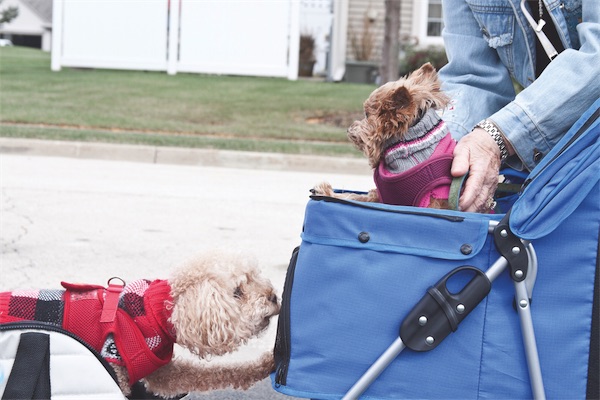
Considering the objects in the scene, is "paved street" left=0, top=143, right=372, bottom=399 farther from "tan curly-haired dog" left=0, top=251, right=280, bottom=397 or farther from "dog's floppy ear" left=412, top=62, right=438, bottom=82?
"dog's floppy ear" left=412, top=62, right=438, bottom=82

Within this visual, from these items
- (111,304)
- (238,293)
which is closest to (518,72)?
(238,293)

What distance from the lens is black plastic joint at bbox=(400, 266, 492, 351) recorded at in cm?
218

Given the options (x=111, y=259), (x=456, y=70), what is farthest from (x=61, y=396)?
(x=111, y=259)

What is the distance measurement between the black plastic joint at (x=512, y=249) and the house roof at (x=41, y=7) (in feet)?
228

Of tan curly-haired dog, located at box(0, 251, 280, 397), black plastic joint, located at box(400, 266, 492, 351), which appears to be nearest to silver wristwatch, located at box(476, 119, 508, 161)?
black plastic joint, located at box(400, 266, 492, 351)

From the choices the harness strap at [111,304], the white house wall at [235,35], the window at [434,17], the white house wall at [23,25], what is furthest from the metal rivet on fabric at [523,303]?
the white house wall at [23,25]

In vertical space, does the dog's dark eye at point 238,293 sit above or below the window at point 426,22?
below

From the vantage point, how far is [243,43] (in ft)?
53.2

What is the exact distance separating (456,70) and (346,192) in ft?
2.09

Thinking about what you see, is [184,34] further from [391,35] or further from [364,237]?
[364,237]

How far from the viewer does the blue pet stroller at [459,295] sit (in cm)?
217

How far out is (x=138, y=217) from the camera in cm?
680

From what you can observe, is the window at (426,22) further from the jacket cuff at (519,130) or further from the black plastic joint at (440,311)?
the black plastic joint at (440,311)

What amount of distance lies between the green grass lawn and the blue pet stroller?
8146 mm
